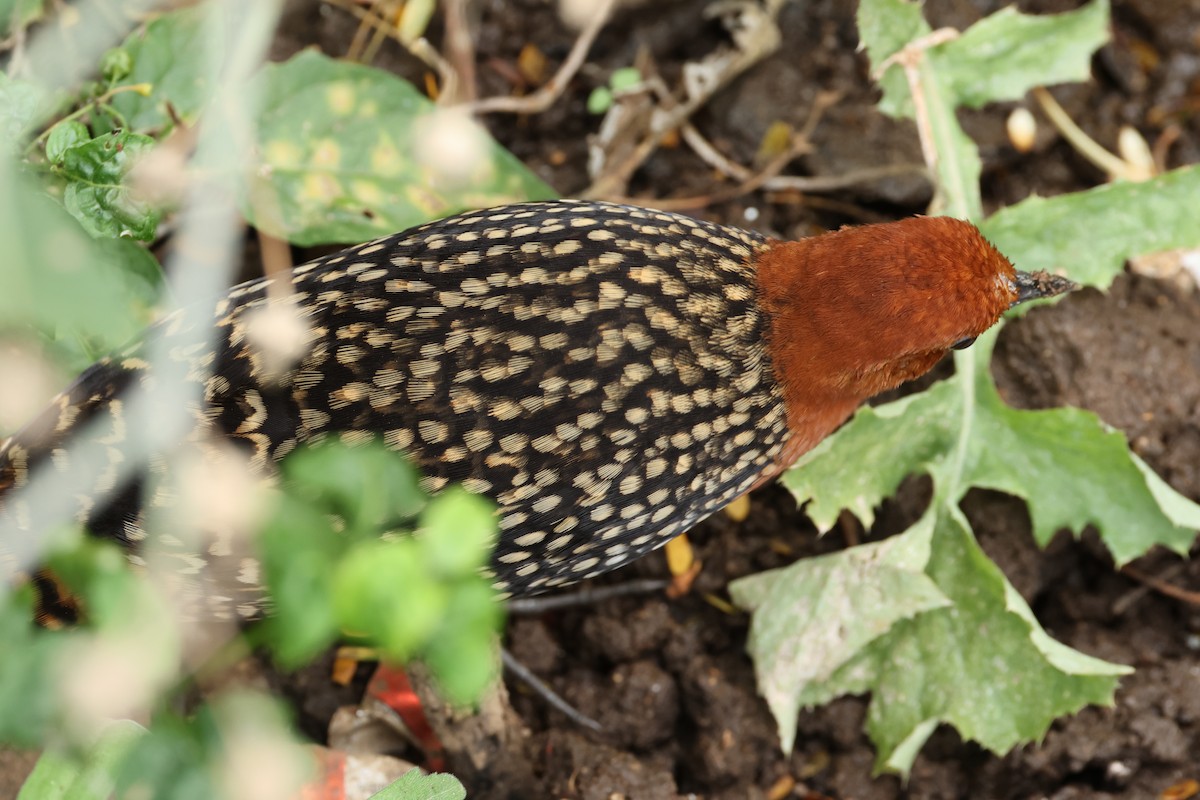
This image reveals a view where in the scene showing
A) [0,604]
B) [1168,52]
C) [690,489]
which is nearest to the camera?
[0,604]

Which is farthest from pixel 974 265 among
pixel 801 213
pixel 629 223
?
pixel 801 213

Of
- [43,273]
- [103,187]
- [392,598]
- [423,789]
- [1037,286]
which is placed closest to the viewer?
[43,273]

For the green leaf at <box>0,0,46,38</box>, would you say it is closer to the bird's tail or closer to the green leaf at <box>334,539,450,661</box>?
the bird's tail

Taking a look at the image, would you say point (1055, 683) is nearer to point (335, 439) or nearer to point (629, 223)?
point (629, 223)

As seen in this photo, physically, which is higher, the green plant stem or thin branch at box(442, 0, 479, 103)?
the green plant stem

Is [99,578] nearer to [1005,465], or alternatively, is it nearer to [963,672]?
[963,672]

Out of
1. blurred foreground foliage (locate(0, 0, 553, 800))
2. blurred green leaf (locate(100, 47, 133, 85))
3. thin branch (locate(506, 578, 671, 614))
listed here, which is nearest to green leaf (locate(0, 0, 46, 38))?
blurred foreground foliage (locate(0, 0, 553, 800))

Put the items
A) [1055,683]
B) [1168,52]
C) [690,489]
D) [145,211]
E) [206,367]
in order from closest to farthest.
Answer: [145,211] < [206,367] < [690,489] < [1055,683] < [1168,52]

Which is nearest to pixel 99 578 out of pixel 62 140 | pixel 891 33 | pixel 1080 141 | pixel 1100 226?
pixel 62 140
